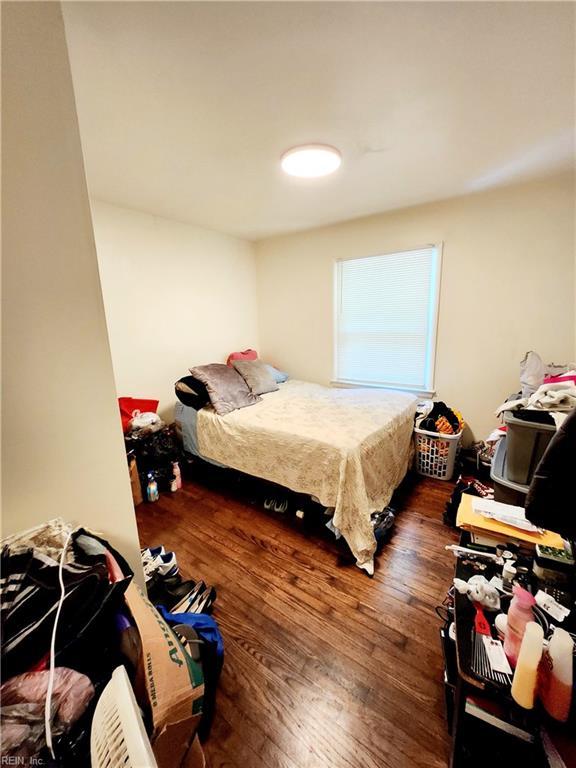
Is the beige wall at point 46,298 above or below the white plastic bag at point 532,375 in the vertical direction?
above

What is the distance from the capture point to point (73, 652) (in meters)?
0.66

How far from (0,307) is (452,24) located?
1.74 m

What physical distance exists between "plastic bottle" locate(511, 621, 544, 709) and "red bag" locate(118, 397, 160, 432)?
8.70 ft

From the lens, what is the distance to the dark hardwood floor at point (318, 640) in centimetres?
104

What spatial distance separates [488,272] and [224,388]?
2555 millimetres

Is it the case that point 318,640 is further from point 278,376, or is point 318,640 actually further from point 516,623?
point 278,376

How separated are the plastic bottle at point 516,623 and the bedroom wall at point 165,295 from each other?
117 inches

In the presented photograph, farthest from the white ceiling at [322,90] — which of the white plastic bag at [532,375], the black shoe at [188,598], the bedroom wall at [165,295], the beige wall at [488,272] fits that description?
the black shoe at [188,598]

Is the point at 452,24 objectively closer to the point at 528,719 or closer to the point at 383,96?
the point at 383,96

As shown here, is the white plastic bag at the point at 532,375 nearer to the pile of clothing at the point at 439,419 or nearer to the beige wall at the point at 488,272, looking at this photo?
the beige wall at the point at 488,272

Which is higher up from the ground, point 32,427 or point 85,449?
point 32,427

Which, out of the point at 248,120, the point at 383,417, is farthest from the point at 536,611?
the point at 248,120

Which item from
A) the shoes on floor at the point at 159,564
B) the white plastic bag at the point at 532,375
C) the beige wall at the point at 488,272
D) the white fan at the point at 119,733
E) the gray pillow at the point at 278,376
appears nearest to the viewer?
the white fan at the point at 119,733

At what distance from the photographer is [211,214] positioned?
2879 mm
